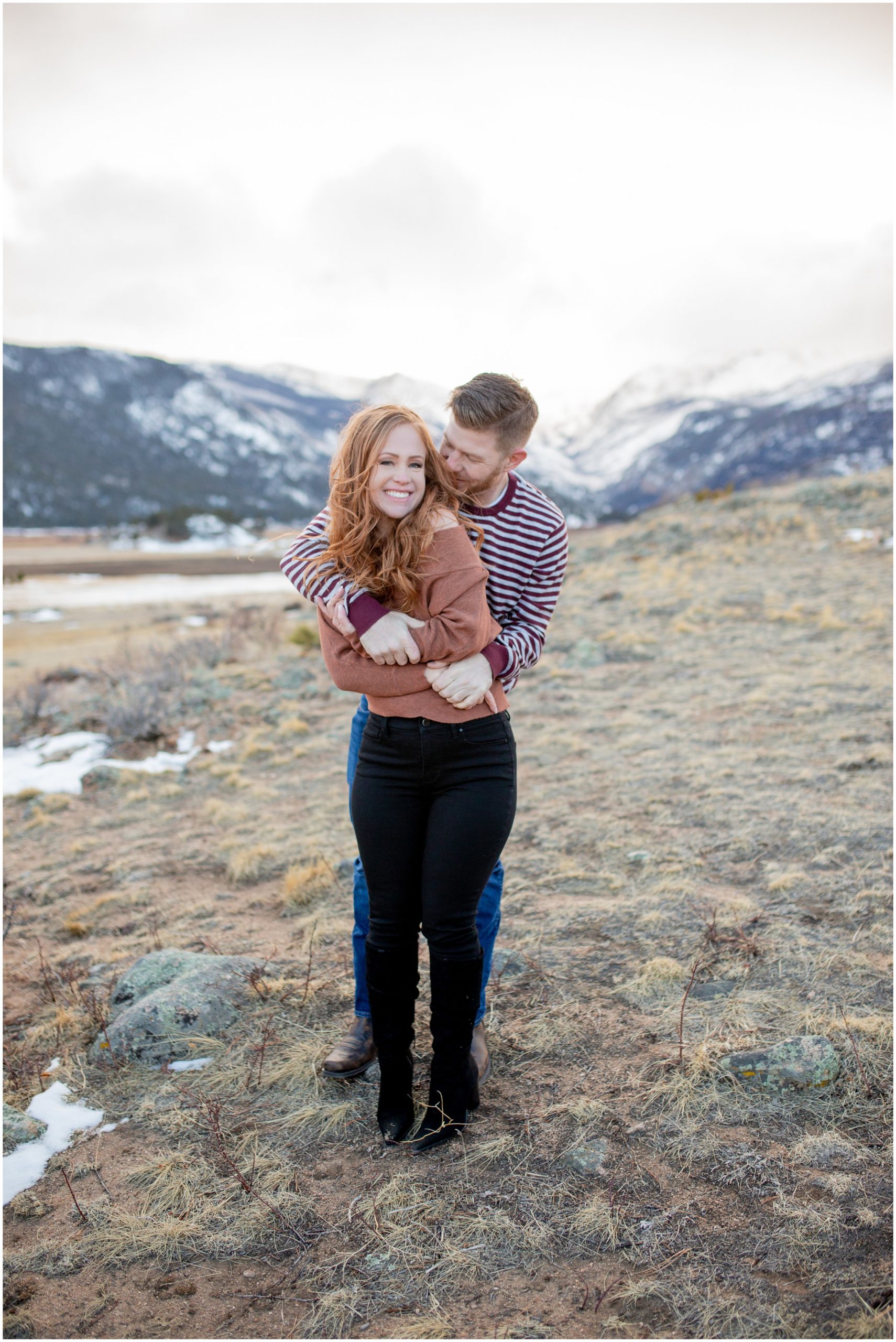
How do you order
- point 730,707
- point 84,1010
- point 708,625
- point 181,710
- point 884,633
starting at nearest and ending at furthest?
point 84,1010 → point 730,707 → point 181,710 → point 884,633 → point 708,625

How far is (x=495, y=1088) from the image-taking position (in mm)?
2531

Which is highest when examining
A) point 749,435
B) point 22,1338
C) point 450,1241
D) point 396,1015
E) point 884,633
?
point 749,435

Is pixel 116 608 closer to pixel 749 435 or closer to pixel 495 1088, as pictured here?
pixel 495 1088

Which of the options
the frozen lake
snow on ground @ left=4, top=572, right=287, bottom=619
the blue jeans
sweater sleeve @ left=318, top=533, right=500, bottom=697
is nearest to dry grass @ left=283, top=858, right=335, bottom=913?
the blue jeans

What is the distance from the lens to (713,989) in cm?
301

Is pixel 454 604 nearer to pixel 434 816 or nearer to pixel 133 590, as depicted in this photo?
pixel 434 816

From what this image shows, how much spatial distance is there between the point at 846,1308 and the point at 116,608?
26091 millimetres

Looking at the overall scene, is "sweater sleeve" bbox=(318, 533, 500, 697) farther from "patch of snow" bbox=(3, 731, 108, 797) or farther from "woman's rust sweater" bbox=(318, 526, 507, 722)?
"patch of snow" bbox=(3, 731, 108, 797)

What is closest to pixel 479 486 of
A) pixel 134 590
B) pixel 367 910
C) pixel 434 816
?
pixel 434 816

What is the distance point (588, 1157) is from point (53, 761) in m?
7.09

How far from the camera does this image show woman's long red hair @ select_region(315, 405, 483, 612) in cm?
203

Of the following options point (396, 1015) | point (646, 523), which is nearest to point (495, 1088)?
point (396, 1015)

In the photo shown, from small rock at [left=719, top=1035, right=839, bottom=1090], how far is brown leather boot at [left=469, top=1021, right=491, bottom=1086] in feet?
2.43

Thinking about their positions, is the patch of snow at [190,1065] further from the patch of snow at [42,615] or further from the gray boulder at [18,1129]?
the patch of snow at [42,615]
